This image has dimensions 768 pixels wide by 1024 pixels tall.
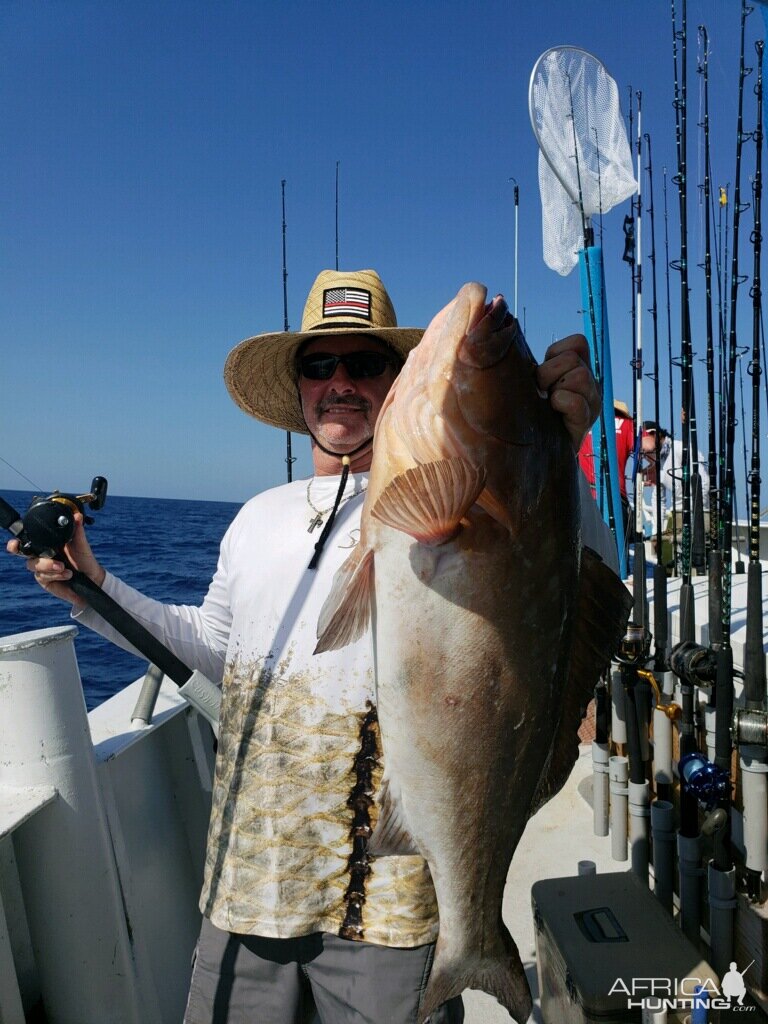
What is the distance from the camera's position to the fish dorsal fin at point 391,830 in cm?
168

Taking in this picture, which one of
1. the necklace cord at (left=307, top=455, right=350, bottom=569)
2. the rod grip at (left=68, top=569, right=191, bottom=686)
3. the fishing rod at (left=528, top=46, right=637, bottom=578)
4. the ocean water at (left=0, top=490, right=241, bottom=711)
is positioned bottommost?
the ocean water at (left=0, top=490, right=241, bottom=711)

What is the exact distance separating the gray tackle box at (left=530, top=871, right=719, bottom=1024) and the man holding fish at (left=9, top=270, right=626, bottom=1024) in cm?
64

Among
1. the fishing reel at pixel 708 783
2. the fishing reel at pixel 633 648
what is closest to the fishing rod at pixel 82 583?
the fishing reel at pixel 708 783

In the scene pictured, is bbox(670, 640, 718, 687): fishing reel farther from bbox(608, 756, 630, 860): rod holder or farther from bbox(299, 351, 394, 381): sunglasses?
bbox(299, 351, 394, 381): sunglasses

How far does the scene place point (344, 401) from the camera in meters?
2.23

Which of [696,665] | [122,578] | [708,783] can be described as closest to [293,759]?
[708,783]

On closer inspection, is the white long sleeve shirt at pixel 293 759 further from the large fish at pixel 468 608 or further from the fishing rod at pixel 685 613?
the fishing rod at pixel 685 613

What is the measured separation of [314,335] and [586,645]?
1.24 m

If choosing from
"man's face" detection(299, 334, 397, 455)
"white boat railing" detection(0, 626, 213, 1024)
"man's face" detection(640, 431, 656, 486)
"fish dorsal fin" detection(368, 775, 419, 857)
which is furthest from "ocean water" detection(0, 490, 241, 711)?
"man's face" detection(640, 431, 656, 486)

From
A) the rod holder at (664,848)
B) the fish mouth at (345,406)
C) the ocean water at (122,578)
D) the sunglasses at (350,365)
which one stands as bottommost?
the ocean water at (122,578)

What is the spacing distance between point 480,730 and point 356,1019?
917mm

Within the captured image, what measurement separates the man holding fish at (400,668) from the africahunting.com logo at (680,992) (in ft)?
2.23

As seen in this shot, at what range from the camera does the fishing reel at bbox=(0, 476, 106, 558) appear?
2.12 metres

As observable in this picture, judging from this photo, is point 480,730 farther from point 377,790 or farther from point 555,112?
point 555,112
